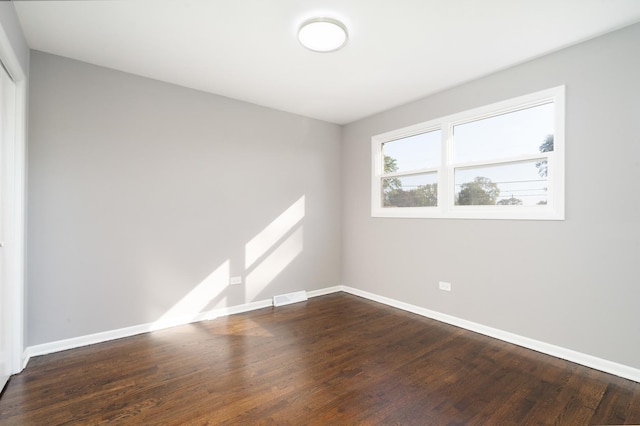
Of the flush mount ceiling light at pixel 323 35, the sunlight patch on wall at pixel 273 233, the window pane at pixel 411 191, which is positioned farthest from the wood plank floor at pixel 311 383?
the flush mount ceiling light at pixel 323 35

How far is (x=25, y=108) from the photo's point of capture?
2406 mm

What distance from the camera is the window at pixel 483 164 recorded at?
108 inches

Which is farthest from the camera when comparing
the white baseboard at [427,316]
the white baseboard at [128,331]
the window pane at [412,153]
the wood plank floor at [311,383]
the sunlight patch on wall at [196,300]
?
the window pane at [412,153]

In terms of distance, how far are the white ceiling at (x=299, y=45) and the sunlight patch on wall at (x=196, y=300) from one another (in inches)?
88.7

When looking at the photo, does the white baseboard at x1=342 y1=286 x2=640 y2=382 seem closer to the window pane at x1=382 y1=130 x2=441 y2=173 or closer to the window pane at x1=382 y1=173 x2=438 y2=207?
the window pane at x1=382 y1=173 x2=438 y2=207

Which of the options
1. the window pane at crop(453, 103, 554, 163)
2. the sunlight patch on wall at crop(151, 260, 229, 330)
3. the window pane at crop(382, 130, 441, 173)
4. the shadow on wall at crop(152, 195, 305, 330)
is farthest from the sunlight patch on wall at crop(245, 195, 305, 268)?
the window pane at crop(453, 103, 554, 163)

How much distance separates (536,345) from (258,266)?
10.3ft

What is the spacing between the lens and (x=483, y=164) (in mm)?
3203

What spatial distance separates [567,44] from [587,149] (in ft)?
3.09

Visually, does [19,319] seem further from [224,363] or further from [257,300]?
[257,300]

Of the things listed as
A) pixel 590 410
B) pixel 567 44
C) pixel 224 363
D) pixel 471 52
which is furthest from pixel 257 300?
pixel 567 44

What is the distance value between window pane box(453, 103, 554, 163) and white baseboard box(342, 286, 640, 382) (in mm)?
1808

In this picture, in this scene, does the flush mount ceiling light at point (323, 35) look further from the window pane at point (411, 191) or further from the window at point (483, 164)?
the window pane at point (411, 191)

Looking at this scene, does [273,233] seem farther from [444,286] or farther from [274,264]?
[444,286]
